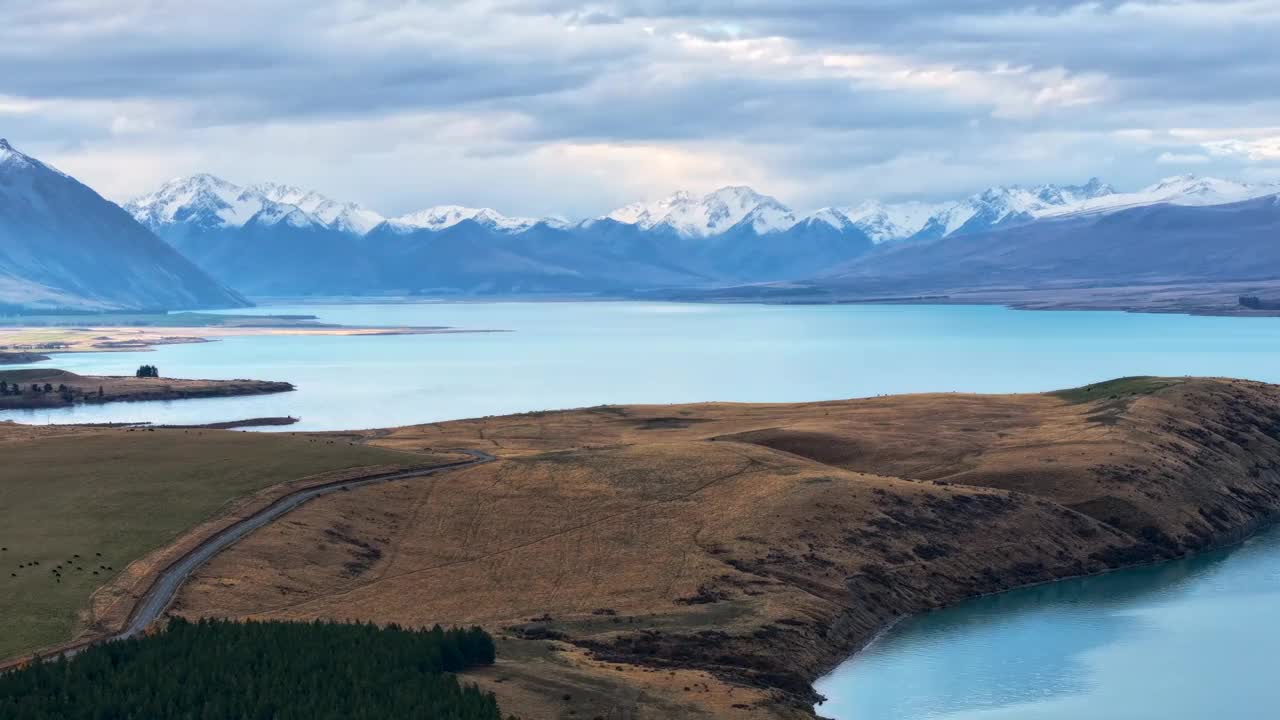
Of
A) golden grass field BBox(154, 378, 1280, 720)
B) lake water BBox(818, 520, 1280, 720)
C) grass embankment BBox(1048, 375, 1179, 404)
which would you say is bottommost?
lake water BBox(818, 520, 1280, 720)

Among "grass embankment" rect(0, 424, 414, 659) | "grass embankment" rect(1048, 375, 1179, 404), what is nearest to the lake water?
"grass embankment" rect(0, 424, 414, 659)

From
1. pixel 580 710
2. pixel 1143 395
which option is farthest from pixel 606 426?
pixel 580 710

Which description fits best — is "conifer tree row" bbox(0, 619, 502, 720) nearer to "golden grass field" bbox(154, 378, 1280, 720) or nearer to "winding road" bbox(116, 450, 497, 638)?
"golden grass field" bbox(154, 378, 1280, 720)

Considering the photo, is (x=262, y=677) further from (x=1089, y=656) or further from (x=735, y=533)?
(x=1089, y=656)

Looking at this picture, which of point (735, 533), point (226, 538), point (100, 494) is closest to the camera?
point (226, 538)

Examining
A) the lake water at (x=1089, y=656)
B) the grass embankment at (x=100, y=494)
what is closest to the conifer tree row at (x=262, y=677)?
the grass embankment at (x=100, y=494)

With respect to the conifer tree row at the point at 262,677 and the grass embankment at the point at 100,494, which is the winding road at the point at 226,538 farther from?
the conifer tree row at the point at 262,677

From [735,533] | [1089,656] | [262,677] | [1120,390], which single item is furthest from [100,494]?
[1120,390]
